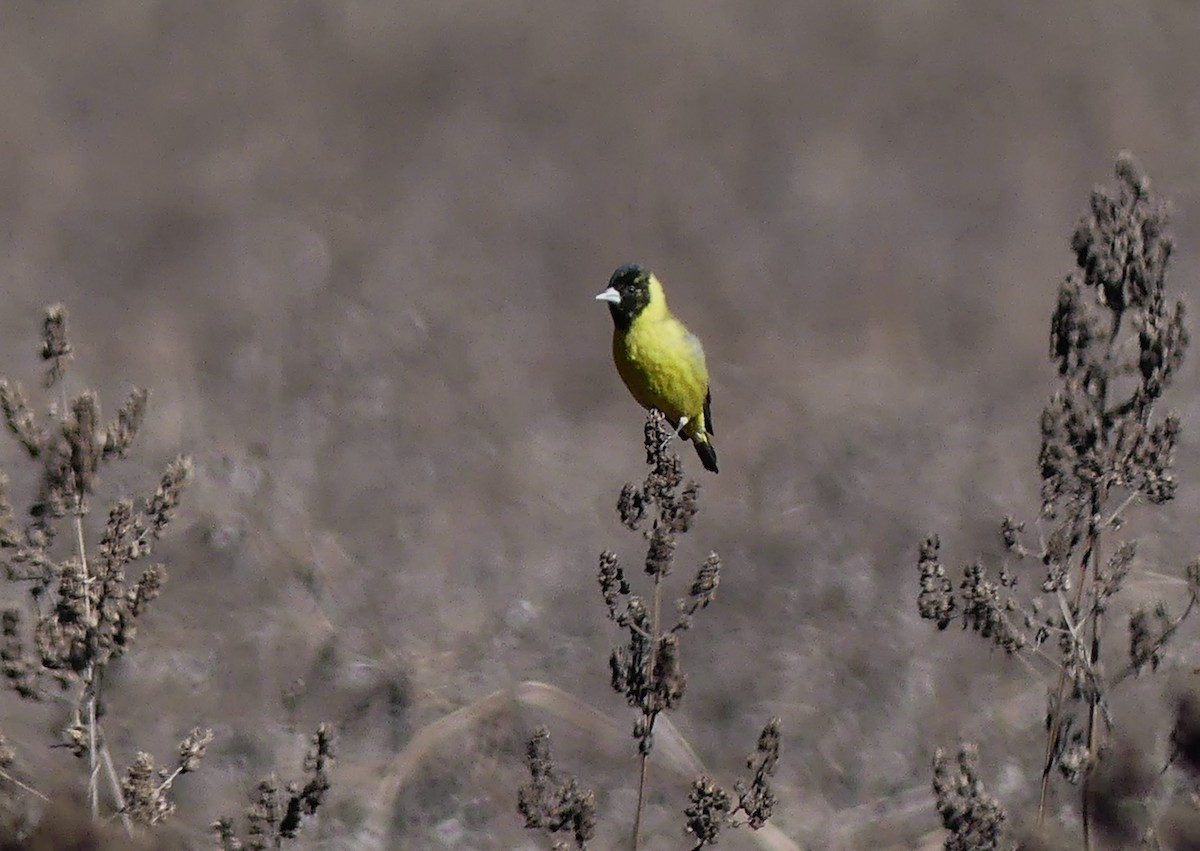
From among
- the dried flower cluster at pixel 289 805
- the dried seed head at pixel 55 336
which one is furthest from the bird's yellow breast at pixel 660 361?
the dried seed head at pixel 55 336

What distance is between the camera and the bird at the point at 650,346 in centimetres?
654

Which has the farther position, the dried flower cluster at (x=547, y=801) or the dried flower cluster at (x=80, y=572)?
the dried flower cluster at (x=547, y=801)

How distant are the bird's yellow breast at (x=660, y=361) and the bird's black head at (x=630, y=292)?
3cm

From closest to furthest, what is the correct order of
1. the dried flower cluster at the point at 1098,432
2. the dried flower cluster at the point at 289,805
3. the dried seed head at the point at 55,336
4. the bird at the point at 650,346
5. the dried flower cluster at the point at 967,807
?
the dried seed head at the point at 55,336
the dried flower cluster at the point at 289,805
the dried flower cluster at the point at 967,807
the dried flower cluster at the point at 1098,432
the bird at the point at 650,346

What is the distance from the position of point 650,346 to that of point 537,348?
3.87 metres

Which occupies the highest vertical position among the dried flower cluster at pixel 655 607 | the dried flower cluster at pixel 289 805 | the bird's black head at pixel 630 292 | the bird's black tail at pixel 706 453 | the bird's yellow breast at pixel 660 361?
the bird's black tail at pixel 706 453

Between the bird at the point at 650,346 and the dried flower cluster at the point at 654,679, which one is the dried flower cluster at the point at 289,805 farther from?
the bird at the point at 650,346

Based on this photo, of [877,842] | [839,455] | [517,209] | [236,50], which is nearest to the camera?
[877,842]

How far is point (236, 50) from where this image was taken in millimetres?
12945

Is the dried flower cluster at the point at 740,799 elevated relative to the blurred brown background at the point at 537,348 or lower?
lower

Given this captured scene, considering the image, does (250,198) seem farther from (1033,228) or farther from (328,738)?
(328,738)

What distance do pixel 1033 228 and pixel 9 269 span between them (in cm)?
552

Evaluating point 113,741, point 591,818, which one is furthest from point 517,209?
point 591,818

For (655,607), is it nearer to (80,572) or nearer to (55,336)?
(80,572)
